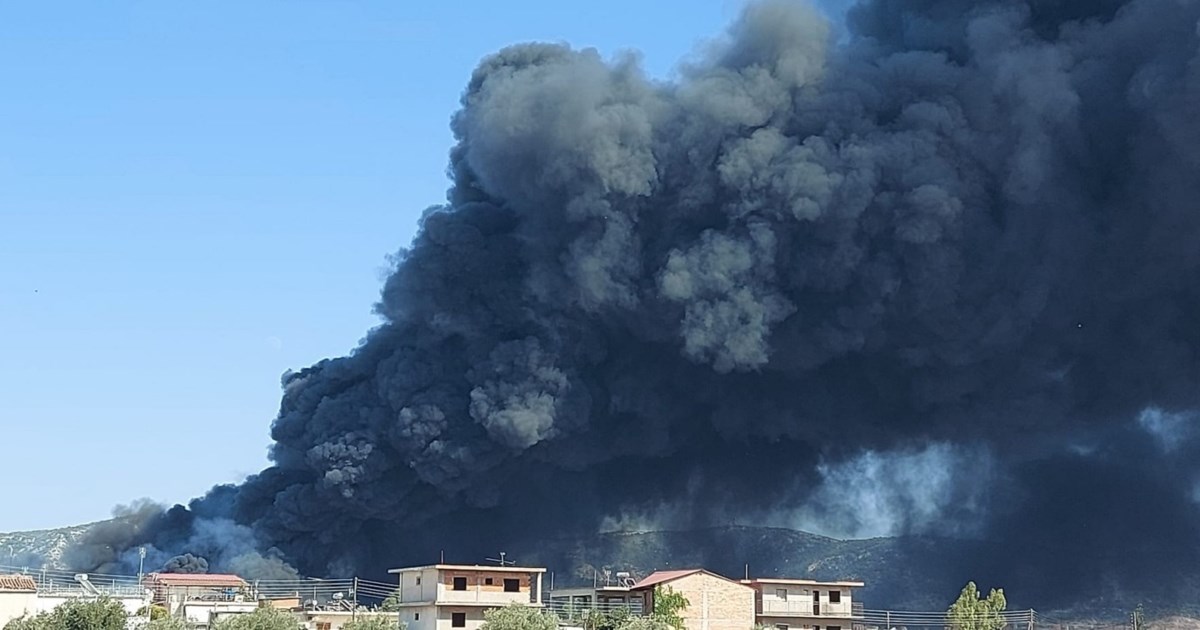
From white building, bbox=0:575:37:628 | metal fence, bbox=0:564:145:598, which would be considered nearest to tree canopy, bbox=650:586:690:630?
Answer: metal fence, bbox=0:564:145:598

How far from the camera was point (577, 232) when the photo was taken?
8450 cm

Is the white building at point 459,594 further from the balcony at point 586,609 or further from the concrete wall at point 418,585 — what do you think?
the balcony at point 586,609

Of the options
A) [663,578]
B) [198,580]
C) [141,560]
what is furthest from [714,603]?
[141,560]

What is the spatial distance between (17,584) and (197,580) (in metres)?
11.6

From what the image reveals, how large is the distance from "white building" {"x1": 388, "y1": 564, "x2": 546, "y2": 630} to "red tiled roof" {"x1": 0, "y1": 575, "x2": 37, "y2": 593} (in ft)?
50.4

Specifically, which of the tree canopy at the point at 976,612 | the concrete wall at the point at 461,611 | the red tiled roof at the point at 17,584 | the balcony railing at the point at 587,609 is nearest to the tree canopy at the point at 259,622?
the concrete wall at the point at 461,611

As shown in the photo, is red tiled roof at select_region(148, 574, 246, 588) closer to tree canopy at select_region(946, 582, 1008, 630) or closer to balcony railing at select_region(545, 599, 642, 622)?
balcony railing at select_region(545, 599, 642, 622)

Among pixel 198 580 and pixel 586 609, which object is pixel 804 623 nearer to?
pixel 586 609

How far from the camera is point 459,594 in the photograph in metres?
67.5

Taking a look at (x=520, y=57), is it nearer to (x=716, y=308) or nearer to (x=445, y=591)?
(x=716, y=308)

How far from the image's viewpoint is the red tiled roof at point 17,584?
63344 millimetres

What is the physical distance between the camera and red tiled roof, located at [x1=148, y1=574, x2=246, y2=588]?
74.0 metres

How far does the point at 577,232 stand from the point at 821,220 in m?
12.9

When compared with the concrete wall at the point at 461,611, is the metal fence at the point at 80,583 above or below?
above
